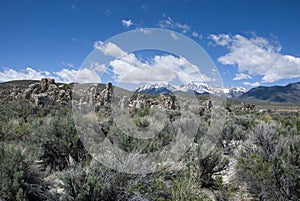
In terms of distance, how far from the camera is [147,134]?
26.9ft

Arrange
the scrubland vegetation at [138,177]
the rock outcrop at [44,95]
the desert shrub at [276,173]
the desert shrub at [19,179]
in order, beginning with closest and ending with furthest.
Result: the desert shrub at [19,179] < the scrubland vegetation at [138,177] < the desert shrub at [276,173] < the rock outcrop at [44,95]

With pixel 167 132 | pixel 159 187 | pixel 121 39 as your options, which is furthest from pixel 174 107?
pixel 159 187

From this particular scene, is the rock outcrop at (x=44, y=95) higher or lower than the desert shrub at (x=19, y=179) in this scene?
higher

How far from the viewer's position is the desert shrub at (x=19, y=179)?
3.91m

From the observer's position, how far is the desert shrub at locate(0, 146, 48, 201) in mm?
3906

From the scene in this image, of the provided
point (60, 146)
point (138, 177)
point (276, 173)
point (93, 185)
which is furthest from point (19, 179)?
point (276, 173)

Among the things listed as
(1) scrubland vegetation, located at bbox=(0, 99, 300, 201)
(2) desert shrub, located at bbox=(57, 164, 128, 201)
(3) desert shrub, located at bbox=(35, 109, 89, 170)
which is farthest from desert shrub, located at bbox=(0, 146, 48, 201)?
(3) desert shrub, located at bbox=(35, 109, 89, 170)

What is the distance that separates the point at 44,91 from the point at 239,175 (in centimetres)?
2580

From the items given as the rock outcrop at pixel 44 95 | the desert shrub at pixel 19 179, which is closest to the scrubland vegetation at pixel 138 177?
the desert shrub at pixel 19 179

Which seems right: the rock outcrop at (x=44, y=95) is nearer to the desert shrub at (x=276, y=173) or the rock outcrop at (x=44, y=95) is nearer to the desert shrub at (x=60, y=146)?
the desert shrub at (x=60, y=146)

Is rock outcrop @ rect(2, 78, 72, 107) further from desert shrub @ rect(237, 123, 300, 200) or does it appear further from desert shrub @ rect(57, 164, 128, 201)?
desert shrub @ rect(237, 123, 300, 200)

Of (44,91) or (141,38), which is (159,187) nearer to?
(141,38)

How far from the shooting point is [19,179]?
405 centimetres

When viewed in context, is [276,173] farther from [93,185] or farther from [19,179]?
[19,179]
